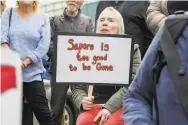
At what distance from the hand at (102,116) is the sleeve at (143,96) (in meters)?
1.52

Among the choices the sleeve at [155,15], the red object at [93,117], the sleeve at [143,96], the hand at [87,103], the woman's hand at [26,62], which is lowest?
the red object at [93,117]

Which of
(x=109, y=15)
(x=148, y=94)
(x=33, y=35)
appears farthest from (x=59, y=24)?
(x=148, y=94)

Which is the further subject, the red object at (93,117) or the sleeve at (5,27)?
the sleeve at (5,27)

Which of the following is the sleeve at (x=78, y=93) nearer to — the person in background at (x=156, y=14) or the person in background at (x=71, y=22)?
the person in background at (x=156, y=14)

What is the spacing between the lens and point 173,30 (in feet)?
5.98

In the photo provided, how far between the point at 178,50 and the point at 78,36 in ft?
6.61

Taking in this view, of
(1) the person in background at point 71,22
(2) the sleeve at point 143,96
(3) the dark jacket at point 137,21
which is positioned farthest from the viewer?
(1) the person in background at point 71,22

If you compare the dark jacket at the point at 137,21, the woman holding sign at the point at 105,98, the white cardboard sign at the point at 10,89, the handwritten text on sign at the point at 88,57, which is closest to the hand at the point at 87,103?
the woman holding sign at the point at 105,98

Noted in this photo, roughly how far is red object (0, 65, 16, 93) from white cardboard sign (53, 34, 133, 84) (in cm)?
205

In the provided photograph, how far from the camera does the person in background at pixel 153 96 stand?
173cm

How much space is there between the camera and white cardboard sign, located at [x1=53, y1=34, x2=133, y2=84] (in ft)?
12.1

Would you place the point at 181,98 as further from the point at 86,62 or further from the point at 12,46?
the point at 12,46

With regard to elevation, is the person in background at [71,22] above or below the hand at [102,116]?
above

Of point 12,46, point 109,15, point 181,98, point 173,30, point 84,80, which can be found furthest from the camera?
point 12,46
